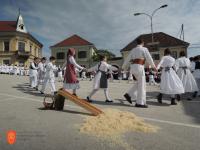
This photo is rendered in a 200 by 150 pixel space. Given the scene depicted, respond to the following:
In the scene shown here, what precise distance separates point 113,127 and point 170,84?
171 inches

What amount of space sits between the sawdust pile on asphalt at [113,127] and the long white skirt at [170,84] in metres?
3.22

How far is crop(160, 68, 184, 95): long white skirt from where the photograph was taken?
27.7 feet

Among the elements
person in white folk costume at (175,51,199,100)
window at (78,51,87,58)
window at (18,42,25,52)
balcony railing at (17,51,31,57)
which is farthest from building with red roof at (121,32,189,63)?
person in white folk costume at (175,51,199,100)

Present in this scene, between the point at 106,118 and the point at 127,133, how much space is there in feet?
3.24

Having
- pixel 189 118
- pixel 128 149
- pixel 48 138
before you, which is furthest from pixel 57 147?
pixel 189 118

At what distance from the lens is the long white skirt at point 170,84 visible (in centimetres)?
845

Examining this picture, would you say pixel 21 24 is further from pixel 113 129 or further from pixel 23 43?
pixel 113 129

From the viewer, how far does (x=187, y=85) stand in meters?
10.5

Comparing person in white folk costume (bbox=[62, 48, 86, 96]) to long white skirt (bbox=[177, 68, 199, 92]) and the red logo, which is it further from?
the red logo

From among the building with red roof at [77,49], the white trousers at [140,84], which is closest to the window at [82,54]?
the building with red roof at [77,49]

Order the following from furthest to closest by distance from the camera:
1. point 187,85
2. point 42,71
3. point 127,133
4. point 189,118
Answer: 1. point 42,71
2. point 187,85
3. point 189,118
4. point 127,133

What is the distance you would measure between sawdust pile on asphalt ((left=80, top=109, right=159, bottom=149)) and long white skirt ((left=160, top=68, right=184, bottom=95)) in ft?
10.6

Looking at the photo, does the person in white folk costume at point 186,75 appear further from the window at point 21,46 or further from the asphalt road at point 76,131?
the window at point 21,46

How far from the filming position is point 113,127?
4941 mm
